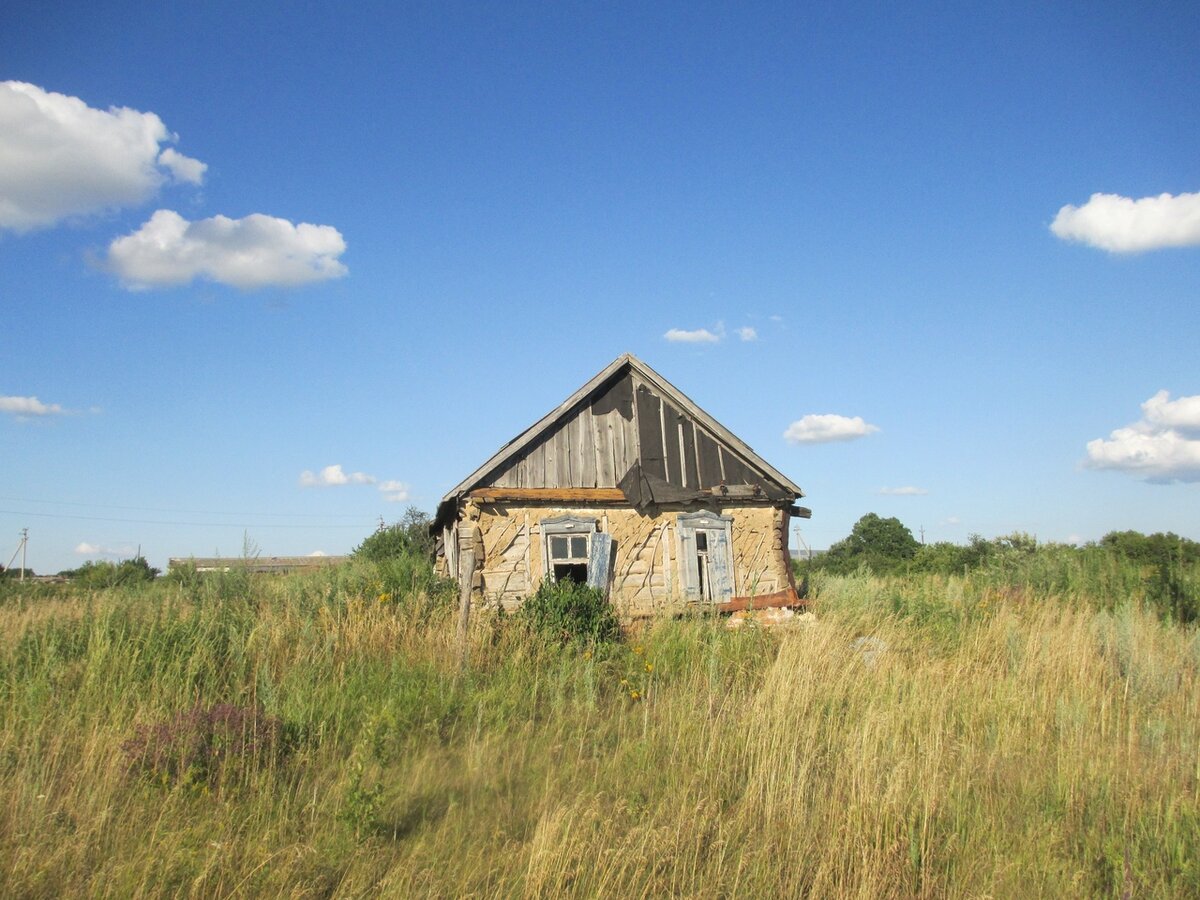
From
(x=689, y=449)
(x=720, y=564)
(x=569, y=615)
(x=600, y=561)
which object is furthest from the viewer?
(x=689, y=449)

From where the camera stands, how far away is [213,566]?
12.2 meters

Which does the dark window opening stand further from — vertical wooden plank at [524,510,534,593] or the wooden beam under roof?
the wooden beam under roof

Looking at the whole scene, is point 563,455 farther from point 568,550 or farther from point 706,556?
point 706,556

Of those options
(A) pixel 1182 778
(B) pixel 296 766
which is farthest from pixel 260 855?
(A) pixel 1182 778

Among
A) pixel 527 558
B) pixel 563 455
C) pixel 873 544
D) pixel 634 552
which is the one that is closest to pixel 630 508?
pixel 634 552

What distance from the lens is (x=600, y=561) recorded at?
13.1 metres

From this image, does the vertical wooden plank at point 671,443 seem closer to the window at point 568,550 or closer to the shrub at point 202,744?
the window at point 568,550

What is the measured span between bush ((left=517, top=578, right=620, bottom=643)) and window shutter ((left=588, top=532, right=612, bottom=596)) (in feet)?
5.47

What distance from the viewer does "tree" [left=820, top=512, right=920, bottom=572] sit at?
32.8m

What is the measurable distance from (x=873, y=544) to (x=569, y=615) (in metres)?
27.9

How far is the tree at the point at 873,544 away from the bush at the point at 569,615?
22.8m

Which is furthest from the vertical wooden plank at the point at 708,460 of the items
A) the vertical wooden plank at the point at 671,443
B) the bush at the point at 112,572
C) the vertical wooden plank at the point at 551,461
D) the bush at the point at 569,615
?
the bush at the point at 112,572

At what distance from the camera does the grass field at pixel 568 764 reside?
3779mm

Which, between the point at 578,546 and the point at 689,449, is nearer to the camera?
the point at 578,546
